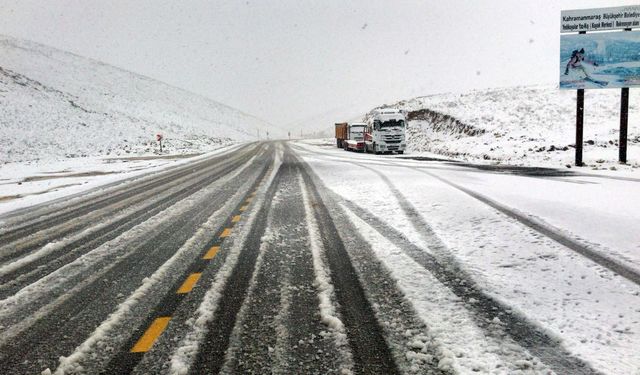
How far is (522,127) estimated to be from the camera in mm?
27438

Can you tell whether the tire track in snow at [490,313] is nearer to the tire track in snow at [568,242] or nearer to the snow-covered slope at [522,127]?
the tire track in snow at [568,242]

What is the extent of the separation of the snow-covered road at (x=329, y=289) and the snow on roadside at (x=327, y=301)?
0.05 feet

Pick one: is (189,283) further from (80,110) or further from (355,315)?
(80,110)

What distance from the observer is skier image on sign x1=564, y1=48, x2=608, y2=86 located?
16812mm

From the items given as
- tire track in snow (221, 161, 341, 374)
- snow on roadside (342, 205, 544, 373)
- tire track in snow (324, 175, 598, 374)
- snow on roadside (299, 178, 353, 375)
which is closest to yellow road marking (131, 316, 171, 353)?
tire track in snow (221, 161, 341, 374)

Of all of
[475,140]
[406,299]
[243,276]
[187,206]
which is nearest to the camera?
[406,299]

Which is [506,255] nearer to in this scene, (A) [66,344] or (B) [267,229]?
(B) [267,229]

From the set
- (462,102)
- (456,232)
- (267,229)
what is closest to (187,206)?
(267,229)

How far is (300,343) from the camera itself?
2.90m

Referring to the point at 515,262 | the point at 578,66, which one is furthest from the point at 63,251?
the point at 578,66

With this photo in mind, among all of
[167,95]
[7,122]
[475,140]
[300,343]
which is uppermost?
[167,95]

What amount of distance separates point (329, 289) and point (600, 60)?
18445 mm

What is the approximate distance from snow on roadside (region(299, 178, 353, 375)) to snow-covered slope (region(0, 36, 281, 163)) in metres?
26.8

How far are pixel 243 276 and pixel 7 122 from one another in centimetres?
3769
